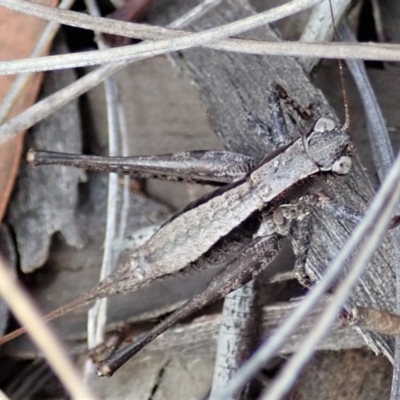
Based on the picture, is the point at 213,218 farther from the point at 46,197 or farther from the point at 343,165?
the point at 46,197

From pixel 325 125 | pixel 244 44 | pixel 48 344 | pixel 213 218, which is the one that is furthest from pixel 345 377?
pixel 48 344

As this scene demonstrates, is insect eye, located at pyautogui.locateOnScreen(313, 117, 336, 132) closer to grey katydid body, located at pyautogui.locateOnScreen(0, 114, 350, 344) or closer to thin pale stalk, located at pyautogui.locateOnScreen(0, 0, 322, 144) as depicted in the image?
grey katydid body, located at pyautogui.locateOnScreen(0, 114, 350, 344)

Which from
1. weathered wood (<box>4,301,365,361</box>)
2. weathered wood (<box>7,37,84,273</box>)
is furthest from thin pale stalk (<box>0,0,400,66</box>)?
weathered wood (<box>4,301,365,361</box>)

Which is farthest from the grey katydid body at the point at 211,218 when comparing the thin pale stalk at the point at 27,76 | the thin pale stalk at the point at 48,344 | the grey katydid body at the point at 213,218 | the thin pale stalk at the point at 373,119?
the thin pale stalk at the point at 48,344

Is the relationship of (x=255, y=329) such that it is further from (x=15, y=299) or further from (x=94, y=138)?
(x=15, y=299)

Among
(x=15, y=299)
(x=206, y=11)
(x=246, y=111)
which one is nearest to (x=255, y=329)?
(x=246, y=111)

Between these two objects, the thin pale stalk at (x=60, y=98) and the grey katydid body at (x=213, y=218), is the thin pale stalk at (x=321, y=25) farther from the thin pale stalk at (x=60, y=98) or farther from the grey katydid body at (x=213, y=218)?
the thin pale stalk at (x=60, y=98)
